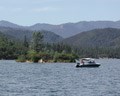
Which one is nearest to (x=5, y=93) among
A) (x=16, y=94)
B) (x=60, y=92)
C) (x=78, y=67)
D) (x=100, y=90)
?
(x=16, y=94)

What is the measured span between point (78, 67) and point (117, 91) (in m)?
120

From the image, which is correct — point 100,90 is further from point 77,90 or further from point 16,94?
point 16,94

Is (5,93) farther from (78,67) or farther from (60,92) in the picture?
(78,67)

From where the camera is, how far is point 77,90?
79812 millimetres

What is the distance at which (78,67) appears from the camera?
19912 centimetres

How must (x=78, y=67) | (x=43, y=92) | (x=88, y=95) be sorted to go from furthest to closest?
(x=78, y=67), (x=43, y=92), (x=88, y=95)

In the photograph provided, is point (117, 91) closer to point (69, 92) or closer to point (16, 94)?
point (69, 92)

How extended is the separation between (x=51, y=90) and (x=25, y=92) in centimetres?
753

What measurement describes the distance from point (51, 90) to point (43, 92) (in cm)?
487

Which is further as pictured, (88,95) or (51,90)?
(51,90)

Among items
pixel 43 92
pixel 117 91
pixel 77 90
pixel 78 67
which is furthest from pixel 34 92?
pixel 78 67

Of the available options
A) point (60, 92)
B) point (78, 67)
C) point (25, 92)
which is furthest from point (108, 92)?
point (78, 67)

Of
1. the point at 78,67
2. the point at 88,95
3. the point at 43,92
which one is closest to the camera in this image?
the point at 88,95

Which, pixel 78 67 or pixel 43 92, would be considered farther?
pixel 78 67
